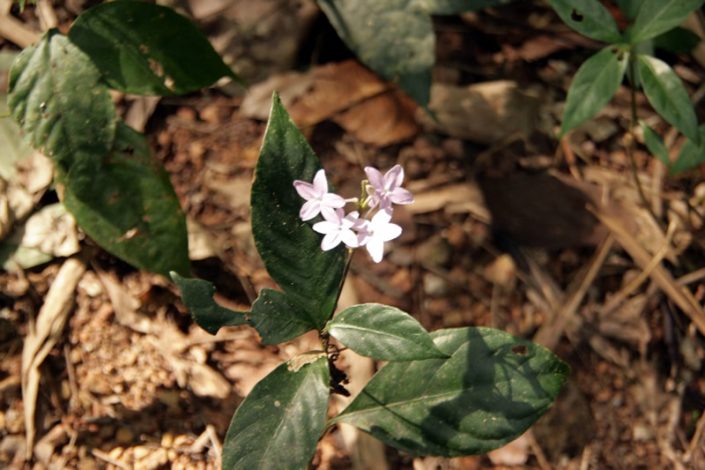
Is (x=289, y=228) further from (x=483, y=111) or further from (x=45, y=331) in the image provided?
(x=483, y=111)

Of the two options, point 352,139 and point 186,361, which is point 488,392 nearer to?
point 186,361

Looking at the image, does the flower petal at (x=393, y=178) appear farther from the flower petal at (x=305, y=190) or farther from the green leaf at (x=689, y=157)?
the green leaf at (x=689, y=157)

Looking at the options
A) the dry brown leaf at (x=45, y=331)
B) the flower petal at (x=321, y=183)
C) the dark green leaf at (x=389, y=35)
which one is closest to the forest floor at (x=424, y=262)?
the dry brown leaf at (x=45, y=331)

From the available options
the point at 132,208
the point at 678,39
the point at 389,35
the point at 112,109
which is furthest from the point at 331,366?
the point at 678,39

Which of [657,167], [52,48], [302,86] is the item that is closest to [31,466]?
[52,48]

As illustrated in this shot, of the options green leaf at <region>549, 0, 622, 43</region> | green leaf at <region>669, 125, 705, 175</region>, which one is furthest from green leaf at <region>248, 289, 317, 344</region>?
green leaf at <region>669, 125, 705, 175</region>

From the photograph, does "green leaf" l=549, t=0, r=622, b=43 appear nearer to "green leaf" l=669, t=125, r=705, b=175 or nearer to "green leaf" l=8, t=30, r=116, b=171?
"green leaf" l=669, t=125, r=705, b=175
